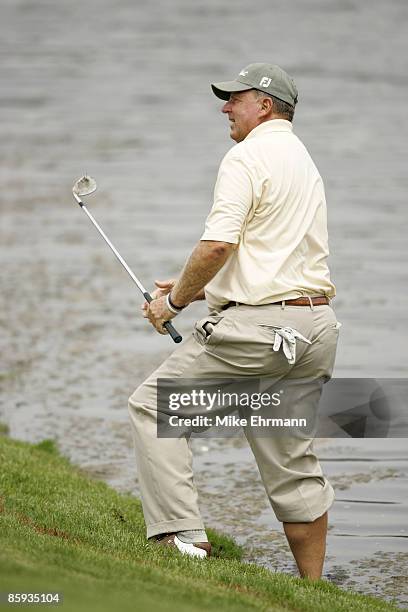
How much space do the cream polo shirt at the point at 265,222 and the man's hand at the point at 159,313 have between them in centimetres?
30

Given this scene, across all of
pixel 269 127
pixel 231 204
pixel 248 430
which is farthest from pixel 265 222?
pixel 248 430

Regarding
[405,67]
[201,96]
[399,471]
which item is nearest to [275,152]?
[399,471]

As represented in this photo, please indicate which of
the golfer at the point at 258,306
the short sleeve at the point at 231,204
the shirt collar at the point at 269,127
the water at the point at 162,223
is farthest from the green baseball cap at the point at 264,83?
the water at the point at 162,223

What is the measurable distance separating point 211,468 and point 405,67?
31.5m

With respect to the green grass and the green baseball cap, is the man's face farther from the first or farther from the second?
the green grass

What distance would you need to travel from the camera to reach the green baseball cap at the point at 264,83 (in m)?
7.54

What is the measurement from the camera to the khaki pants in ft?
24.2

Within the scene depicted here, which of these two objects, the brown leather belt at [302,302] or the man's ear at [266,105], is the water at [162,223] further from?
the man's ear at [266,105]

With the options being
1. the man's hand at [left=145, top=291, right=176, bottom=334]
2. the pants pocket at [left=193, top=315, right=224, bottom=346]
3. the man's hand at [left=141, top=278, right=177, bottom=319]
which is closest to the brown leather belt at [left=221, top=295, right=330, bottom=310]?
the pants pocket at [left=193, top=315, right=224, bottom=346]

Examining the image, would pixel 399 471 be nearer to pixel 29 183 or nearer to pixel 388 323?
pixel 388 323

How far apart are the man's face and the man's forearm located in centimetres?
76

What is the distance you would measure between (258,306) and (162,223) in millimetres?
14837

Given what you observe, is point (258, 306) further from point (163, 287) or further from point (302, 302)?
point (163, 287)

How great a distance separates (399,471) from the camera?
1109cm
